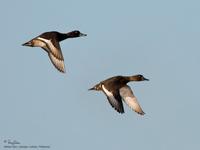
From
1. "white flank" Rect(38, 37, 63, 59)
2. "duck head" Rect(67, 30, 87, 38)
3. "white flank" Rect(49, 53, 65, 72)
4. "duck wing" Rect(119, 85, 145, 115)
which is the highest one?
"duck head" Rect(67, 30, 87, 38)

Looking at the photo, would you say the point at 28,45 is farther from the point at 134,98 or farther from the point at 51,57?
the point at 134,98

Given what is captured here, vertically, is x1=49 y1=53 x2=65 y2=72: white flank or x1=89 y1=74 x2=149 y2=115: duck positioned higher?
x1=49 y1=53 x2=65 y2=72: white flank

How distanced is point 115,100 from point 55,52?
2951 mm

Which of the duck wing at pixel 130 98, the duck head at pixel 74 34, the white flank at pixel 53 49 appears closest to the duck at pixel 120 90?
the duck wing at pixel 130 98

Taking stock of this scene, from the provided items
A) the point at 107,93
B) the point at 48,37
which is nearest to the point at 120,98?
the point at 107,93

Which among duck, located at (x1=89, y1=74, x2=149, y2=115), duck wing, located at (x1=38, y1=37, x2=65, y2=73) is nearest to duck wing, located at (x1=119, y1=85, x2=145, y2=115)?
duck, located at (x1=89, y1=74, x2=149, y2=115)

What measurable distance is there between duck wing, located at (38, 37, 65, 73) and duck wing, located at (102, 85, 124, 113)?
2.49 meters

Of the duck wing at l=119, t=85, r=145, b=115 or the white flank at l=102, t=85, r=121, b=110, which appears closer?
the white flank at l=102, t=85, r=121, b=110

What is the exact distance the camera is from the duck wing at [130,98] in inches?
1796

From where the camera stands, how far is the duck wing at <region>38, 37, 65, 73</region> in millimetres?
42438

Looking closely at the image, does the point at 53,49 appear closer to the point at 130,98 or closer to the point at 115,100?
the point at 115,100

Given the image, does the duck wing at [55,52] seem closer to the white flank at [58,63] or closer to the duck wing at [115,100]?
the white flank at [58,63]

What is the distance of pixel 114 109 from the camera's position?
141ft

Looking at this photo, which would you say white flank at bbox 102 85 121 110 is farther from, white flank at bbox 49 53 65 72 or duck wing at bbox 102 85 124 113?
white flank at bbox 49 53 65 72
